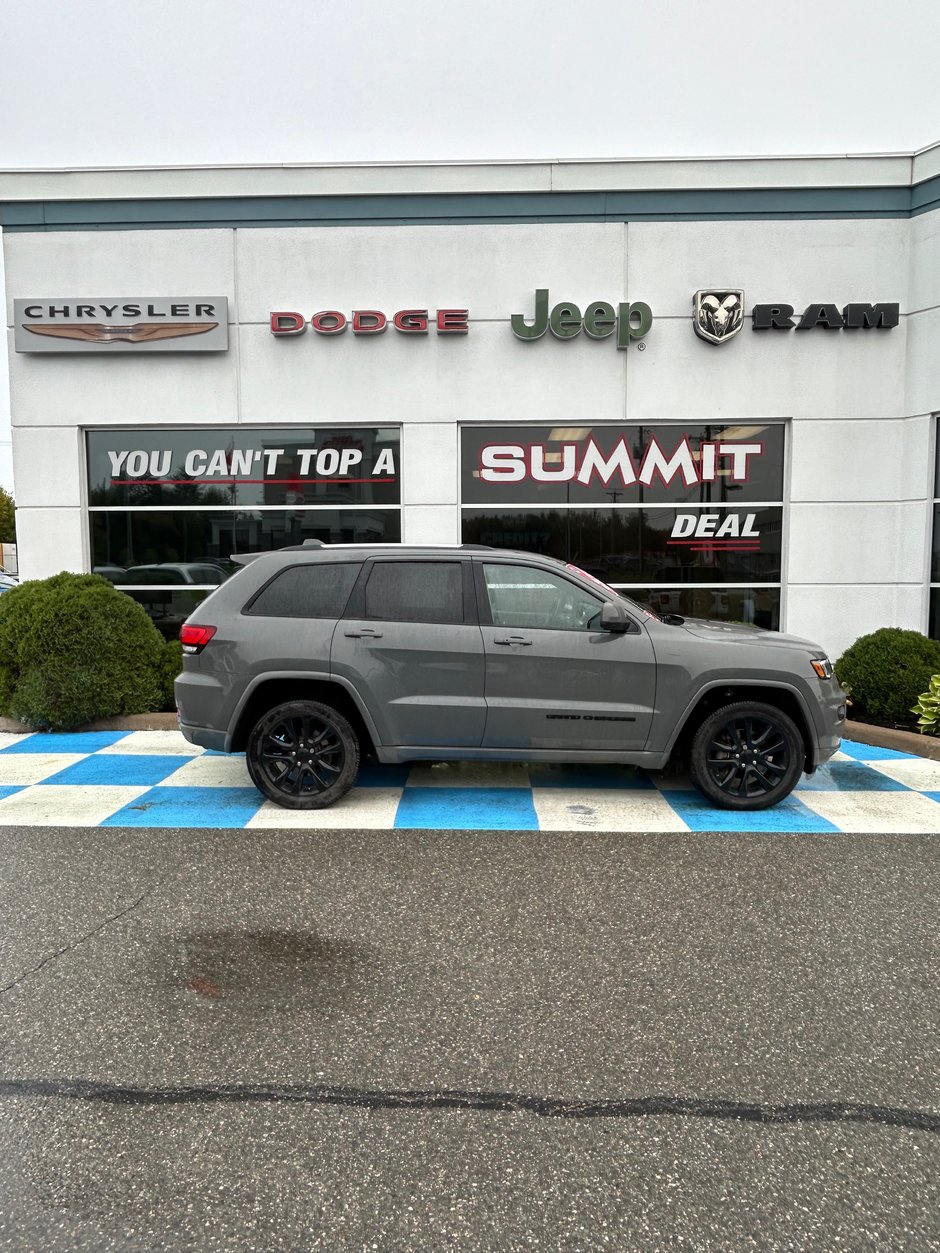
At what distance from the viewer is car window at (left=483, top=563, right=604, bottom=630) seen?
5.80m

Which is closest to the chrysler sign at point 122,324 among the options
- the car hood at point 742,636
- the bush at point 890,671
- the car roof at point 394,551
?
the car roof at point 394,551

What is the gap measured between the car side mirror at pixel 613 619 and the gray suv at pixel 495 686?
1 centimetres

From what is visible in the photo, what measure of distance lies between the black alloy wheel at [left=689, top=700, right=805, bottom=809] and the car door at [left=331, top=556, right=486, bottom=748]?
1.60 metres

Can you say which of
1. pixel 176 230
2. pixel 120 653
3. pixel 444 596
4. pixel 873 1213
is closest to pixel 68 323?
pixel 176 230

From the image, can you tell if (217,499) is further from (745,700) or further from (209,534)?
(745,700)

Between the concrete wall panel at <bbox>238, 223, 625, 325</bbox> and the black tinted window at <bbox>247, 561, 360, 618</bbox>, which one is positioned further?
the concrete wall panel at <bbox>238, 223, 625, 325</bbox>

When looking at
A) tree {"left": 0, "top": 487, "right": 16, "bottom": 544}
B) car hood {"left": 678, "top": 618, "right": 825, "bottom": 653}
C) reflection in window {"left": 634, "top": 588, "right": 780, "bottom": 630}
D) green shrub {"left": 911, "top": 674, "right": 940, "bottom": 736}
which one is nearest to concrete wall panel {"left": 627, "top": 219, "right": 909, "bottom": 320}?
reflection in window {"left": 634, "top": 588, "right": 780, "bottom": 630}

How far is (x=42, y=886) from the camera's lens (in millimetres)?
4418

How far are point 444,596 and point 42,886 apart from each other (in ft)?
10.1

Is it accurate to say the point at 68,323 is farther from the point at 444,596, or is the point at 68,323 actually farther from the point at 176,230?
the point at 444,596

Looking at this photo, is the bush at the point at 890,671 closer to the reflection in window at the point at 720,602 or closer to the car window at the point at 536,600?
the reflection in window at the point at 720,602

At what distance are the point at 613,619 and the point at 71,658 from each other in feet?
18.5

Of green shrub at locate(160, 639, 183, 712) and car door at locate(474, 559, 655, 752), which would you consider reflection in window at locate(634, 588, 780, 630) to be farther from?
green shrub at locate(160, 639, 183, 712)

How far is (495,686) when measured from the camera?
18.7 feet
